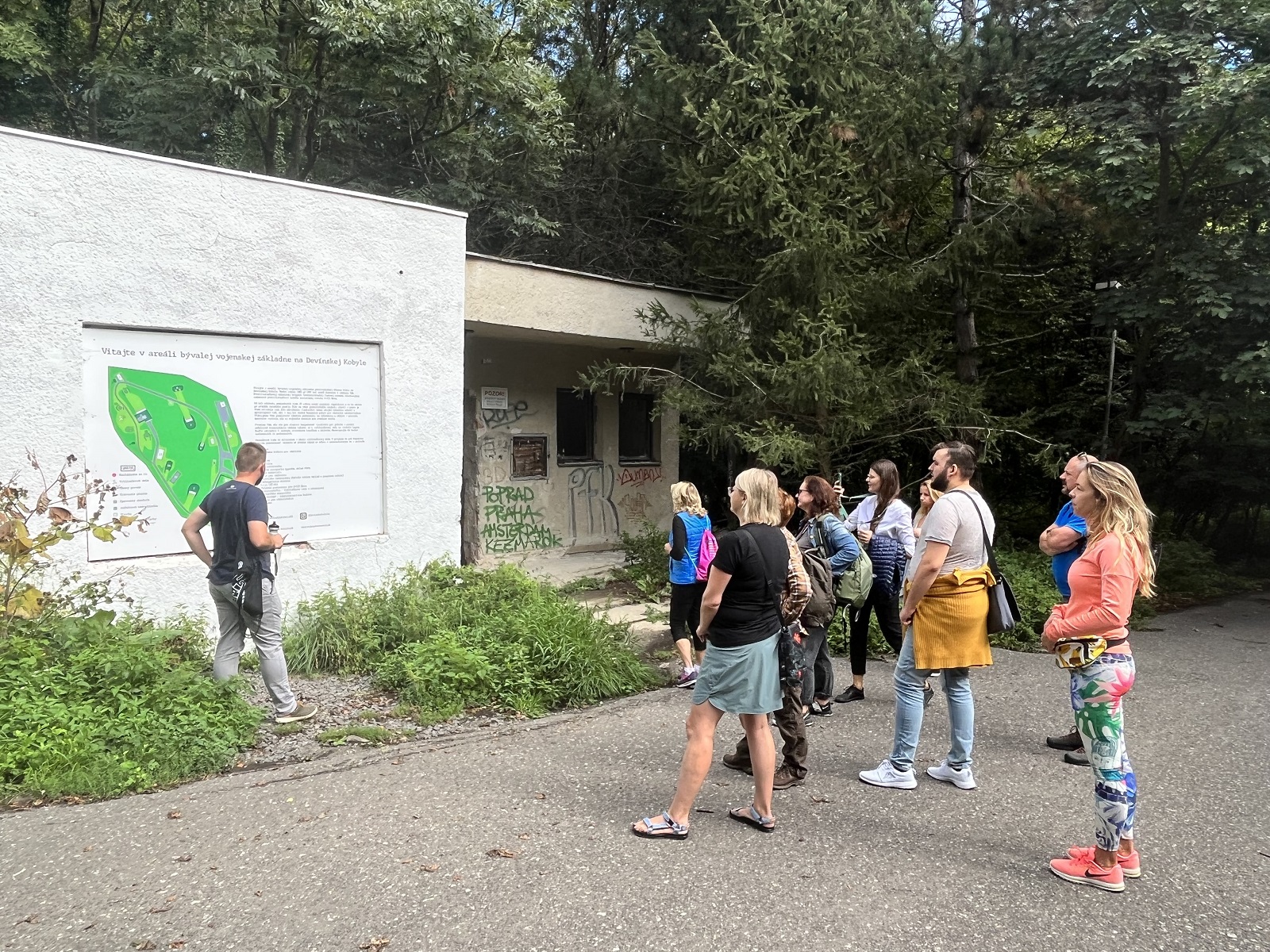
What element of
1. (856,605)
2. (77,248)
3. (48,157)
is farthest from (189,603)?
(856,605)

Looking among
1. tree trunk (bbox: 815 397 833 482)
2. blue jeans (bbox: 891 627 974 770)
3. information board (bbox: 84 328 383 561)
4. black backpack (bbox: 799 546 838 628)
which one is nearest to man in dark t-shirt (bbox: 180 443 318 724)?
information board (bbox: 84 328 383 561)

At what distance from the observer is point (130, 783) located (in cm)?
415

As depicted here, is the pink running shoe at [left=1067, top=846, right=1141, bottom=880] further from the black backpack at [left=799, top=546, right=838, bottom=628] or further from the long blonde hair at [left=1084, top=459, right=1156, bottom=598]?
the black backpack at [left=799, top=546, right=838, bottom=628]

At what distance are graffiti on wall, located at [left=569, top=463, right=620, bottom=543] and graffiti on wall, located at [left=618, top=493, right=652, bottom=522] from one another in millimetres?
197

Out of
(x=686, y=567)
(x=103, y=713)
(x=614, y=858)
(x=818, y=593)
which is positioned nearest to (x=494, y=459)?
(x=686, y=567)

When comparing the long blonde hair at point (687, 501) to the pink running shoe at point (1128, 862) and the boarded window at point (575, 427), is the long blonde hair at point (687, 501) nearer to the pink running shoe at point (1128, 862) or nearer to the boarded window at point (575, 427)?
the pink running shoe at point (1128, 862)

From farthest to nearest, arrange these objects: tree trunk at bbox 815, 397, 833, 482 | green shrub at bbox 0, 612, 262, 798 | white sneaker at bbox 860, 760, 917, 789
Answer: tree trunk at bbox 815, 397, 833, 482 → white sneaker at bbox 860, 760, 917, 789 → green shrub at bbox 0, 612, 262, 798

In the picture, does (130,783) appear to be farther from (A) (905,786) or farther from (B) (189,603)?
(A) (905,786)

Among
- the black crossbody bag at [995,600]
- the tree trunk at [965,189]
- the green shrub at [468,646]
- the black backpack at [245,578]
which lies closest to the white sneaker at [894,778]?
the black crossbody bag at [995,600]

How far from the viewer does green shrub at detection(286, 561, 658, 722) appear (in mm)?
5633

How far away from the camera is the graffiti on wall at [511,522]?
10.7 metres

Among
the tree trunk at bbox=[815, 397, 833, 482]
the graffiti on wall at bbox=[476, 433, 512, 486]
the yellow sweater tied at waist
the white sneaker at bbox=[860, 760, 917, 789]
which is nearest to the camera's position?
the yellow sweater tied at waist

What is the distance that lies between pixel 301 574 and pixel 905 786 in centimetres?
472

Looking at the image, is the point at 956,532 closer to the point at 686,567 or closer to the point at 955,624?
the point at 955,624
